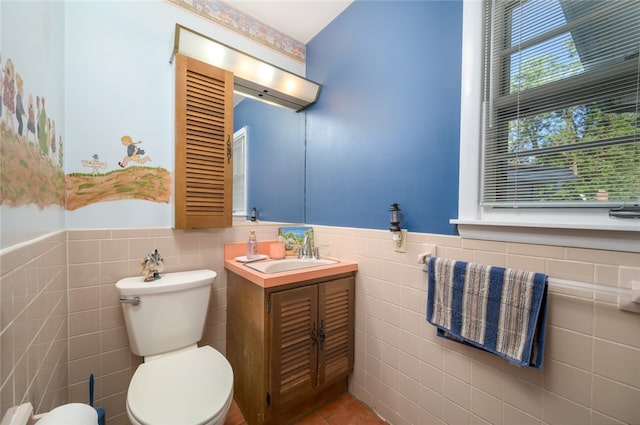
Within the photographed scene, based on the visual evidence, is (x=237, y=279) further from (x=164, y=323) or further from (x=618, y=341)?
(x=618, y=341)

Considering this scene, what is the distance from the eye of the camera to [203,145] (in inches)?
58.9

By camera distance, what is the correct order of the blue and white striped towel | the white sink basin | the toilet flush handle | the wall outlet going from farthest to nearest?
the white sink basin
the wall outlet
the toilet flush handle
the blue and white striped towel

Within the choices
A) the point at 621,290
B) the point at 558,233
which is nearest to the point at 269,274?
the point at 558,233

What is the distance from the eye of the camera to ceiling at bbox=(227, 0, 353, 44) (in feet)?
5.65

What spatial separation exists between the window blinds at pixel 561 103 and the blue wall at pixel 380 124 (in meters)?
0.17

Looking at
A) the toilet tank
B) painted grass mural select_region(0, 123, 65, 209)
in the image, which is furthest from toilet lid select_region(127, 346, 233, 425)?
painted grass mural select_region(0, 123, 65, 209)

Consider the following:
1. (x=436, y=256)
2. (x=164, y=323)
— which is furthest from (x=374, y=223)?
(x=164, y=323)

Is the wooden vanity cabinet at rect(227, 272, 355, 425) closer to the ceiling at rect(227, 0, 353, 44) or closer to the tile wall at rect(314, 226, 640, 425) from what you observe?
the tile wall at rect(314, 226, 640, 425)

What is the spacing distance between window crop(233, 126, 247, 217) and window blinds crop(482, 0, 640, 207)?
1.48 metres

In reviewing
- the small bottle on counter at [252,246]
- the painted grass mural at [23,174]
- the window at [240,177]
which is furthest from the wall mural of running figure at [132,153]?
the small bottle on counter at [252,246]

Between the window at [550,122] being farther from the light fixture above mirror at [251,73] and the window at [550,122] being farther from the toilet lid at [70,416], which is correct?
the toilet lid at [70,416]

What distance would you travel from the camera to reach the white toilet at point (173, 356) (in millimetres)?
952

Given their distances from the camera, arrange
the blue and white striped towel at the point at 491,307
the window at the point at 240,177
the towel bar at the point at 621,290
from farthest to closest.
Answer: the window at the point at 240,177
the blue and white striped towel at the point at 491,307
the towel bar at the point at 621,290

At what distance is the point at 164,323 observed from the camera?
4.27ft
